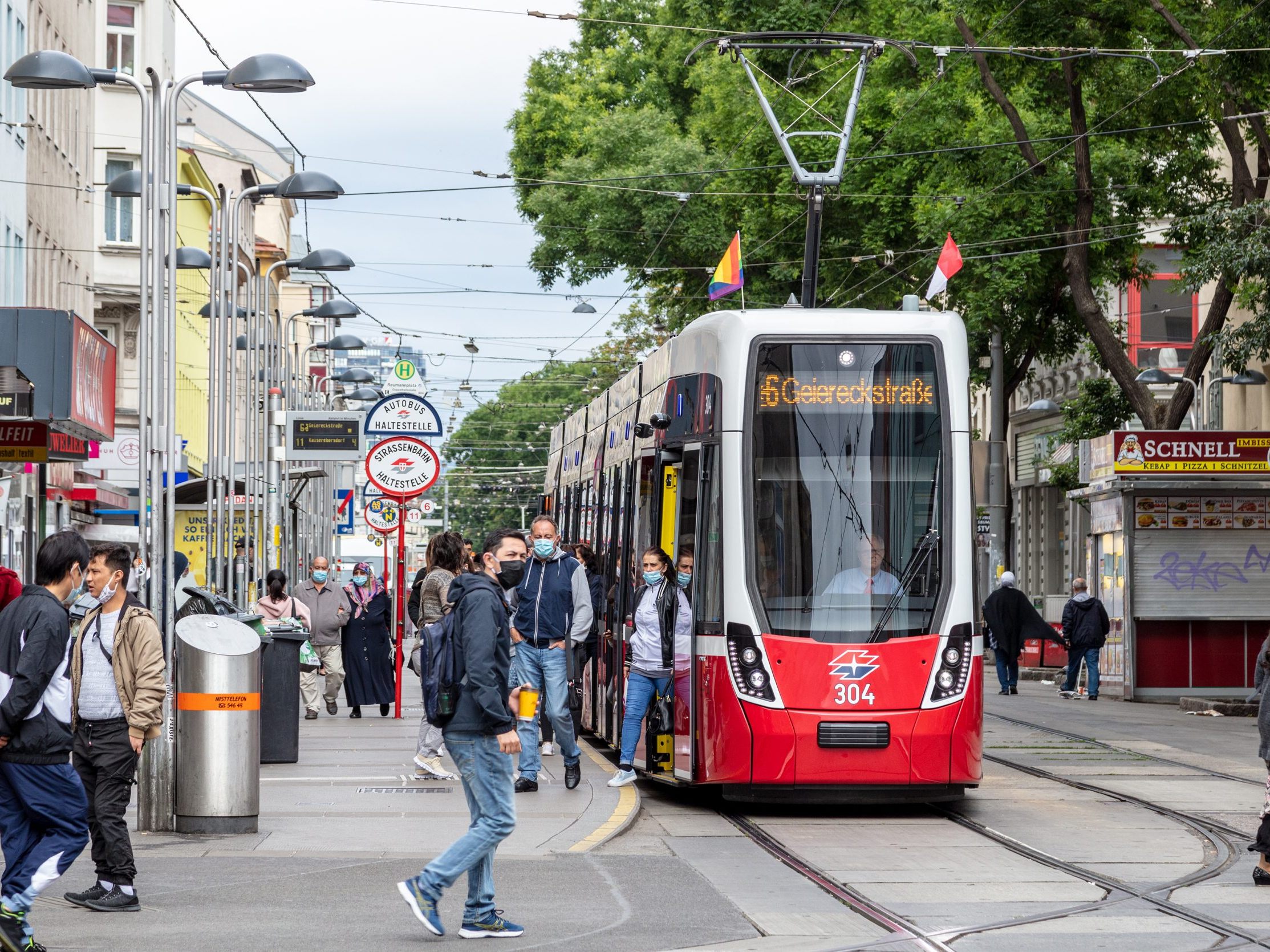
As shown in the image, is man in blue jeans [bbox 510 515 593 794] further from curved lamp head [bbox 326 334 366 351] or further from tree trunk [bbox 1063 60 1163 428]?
curved lamp head [bbox 326 334 366 351]

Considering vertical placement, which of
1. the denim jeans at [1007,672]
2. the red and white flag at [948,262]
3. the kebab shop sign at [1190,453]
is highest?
the red and white flag at [948,262]

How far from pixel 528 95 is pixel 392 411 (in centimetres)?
3291

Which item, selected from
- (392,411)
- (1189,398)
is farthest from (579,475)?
(1189,398)

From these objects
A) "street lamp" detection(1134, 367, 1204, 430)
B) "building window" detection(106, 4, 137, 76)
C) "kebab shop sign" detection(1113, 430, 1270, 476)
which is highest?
"building window" detection(106, 4, 137, 76)

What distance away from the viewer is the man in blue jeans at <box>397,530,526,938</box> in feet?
30.2

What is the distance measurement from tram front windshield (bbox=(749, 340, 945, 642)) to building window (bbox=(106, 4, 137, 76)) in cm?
4651

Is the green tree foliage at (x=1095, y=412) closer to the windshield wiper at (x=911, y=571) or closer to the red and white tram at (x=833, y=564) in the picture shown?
the red and white tram at (x=833, y=564)

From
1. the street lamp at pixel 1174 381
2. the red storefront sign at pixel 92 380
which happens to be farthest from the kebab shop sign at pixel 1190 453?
the red storefront sign at pixel 92 380

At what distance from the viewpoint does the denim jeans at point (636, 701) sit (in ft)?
50.4

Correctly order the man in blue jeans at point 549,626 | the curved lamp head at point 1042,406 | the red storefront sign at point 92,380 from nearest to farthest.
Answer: the man in blue jeans at point 549,626, the red storefront sign at point 92,380, the curved lamp head at point 1042,406

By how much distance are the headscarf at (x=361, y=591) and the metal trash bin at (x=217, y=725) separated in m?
12.1

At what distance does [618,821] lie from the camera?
44.6ft

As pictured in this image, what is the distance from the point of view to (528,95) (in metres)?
55.0

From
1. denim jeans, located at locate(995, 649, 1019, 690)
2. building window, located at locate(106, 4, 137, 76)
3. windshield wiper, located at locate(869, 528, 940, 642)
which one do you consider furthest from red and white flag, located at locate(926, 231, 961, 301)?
building window, located at locate(106, 4, 137, 76)
